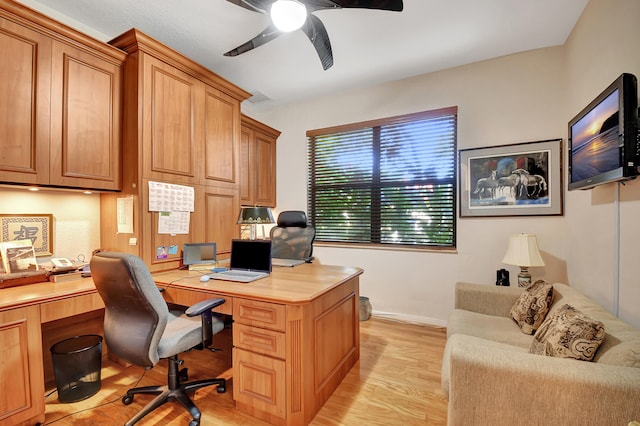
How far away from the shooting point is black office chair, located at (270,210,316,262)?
10.2 ft

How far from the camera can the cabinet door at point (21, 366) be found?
148 cm

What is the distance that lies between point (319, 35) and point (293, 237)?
200 cm

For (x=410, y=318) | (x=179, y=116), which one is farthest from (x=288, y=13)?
(x=410, y=318)

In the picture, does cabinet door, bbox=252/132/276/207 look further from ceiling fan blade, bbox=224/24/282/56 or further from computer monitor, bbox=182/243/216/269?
ceiling fan blade, bbox=224/24/282/56

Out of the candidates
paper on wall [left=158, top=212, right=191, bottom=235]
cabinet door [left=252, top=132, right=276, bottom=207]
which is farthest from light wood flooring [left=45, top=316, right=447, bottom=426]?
cabinet door [left=252, top=132, right=276, bottom=207]

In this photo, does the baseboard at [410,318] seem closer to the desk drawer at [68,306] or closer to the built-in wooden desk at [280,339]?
the built-in wooden desk at [280,339]

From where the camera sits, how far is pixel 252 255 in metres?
2.20

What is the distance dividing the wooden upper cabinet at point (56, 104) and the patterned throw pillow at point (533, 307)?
10.7 feet

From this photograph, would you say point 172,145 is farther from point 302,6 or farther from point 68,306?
point 302,6

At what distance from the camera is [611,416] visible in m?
0.99

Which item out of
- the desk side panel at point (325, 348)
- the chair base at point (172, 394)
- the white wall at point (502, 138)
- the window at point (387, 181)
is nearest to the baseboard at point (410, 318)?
the white wall at point (502, 138)

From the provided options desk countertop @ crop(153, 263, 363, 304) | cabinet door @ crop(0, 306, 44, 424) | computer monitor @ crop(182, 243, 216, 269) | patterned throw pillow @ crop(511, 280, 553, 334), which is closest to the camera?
cabinet door @ crop(0, 306, 44, 424)

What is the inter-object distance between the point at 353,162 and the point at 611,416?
316cm

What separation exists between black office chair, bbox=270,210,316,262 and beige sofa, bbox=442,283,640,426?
1943 mm
